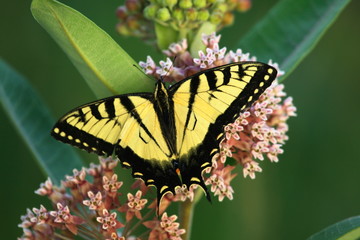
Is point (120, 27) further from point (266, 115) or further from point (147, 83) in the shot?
point (266, 115)

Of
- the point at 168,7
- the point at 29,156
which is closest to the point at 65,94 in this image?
the point at 29,156

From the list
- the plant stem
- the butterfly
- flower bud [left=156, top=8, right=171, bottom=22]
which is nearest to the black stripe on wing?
the butterfly

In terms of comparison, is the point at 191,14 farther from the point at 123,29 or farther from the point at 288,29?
the point at 288,29

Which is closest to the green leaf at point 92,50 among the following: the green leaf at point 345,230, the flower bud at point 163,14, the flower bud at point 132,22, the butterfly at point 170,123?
the butterfly at point 170,123

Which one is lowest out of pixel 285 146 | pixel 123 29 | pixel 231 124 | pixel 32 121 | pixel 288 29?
pixel 285 146

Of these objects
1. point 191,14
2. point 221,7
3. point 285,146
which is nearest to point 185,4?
point 191,14
